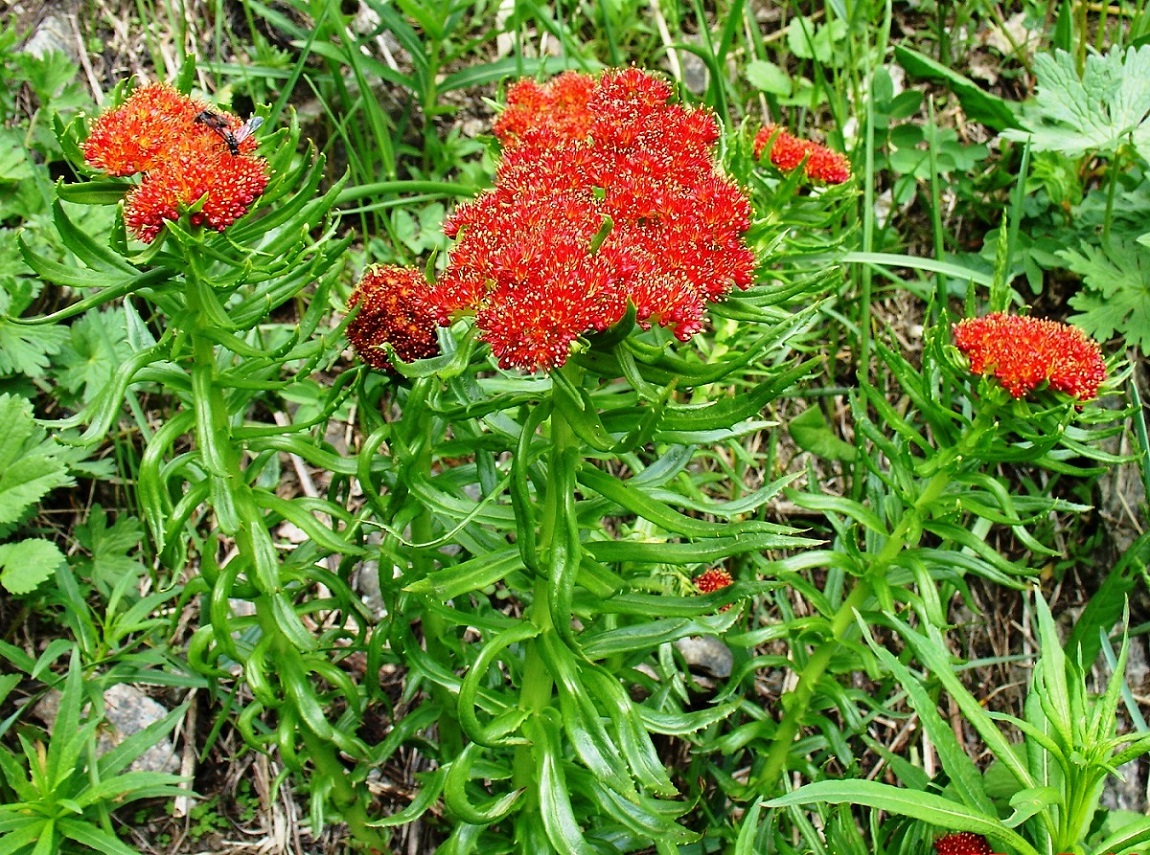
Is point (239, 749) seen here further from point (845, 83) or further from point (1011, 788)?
point (845, 83)

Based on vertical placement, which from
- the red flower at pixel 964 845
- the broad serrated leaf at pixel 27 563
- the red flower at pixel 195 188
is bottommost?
the red flower at pixel 964 845

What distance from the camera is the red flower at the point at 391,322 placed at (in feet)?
7.56

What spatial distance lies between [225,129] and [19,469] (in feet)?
5.05

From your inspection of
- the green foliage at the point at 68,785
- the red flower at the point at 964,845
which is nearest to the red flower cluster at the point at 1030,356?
the red flower at the point at 964,845

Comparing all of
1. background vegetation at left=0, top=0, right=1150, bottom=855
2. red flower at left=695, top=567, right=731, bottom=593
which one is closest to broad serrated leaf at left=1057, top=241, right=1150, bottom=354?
background vegetation at left=0, top=0, right=1150, bottom=855

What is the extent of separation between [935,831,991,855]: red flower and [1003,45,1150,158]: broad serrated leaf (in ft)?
7.49

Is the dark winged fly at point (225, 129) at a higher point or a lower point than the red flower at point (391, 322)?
higher

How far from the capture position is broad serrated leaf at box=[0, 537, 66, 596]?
289 centimetres

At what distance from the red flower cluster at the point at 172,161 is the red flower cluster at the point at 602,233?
16.7 inches

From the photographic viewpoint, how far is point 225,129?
6.75ft

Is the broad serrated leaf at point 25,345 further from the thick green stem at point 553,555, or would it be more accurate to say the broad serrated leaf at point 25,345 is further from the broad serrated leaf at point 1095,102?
the broad serrated leaf at point 1095,102

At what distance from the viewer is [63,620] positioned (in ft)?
10.3

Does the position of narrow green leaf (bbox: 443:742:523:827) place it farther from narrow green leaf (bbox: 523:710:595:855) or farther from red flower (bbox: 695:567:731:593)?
red flower (bbox: 695:567:731:593)

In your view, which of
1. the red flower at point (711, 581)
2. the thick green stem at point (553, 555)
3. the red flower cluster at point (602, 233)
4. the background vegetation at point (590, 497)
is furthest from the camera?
the red flower at point (711, 581)
